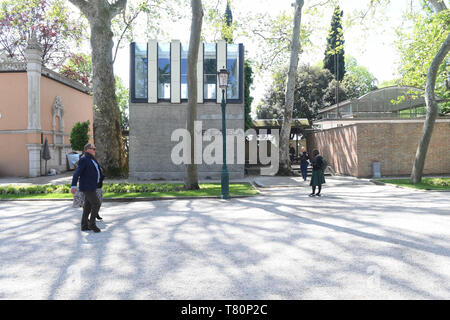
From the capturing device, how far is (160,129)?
68.1 feet

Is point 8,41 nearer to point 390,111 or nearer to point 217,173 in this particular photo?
point 217,173

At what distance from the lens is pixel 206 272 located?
15.0ft

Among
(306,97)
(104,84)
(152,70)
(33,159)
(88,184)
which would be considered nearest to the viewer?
(88,184)

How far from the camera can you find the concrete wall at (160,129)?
68.0 feet

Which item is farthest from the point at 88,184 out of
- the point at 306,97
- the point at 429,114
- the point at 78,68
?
the point at 306,97

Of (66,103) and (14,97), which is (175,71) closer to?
(14,97)

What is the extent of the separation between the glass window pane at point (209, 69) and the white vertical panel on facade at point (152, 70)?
2.86m

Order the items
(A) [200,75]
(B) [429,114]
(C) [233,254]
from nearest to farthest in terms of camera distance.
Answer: (C) [233,254], (B) [429,114], (A) [200,75]

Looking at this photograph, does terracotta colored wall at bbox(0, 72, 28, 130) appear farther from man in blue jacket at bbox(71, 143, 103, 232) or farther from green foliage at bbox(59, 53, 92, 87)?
man in blue jacket at bbox(71, 143, 103, 232)

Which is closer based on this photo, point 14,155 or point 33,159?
point 33,159

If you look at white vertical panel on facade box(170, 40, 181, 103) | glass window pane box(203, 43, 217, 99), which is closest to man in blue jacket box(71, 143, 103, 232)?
white vertical panel on facade box(170, 40, 181, 103)

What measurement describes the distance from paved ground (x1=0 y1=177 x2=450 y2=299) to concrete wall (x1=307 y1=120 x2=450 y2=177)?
32.9 ft

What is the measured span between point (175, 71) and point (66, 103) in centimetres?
1437

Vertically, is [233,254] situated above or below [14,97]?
below
